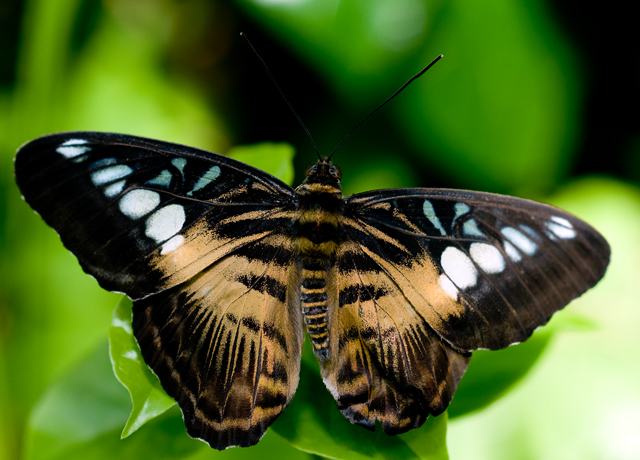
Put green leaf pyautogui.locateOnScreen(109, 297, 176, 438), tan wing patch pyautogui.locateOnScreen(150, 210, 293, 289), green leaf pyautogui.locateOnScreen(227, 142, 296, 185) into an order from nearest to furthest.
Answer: green leaf pyautogui.locateOnScreen(109, 297, 176, 438), tan wing patch pyautogui.locateOnScreen(150, 210, 293, 289), green leaf pyautogui.locateOnScreen(227, 142, 296, 185)

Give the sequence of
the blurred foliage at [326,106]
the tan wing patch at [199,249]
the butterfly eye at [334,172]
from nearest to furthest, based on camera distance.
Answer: the tan wing patch at [199,249] < the butterfly eye at [334,172] < the blurred foliage at [326,106]

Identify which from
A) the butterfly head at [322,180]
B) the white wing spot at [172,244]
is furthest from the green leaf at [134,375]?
the butterfly head at [322,180]

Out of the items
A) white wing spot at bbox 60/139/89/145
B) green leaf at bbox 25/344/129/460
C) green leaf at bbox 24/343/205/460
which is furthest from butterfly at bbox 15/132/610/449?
green leaf at bbox 25/344/129/460

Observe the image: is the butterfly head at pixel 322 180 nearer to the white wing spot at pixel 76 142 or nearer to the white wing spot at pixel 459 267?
the white wing spot at pixel 459 267

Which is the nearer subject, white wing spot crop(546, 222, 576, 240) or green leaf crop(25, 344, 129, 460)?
white wing spot crop(546, 222, 576, 240)

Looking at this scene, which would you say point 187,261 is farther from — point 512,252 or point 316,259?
point 512,252

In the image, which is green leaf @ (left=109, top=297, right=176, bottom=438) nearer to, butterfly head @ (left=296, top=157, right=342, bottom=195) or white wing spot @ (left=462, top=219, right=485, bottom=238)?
butterfly head @ (left=296, top=157, right=342, bottom=195)
